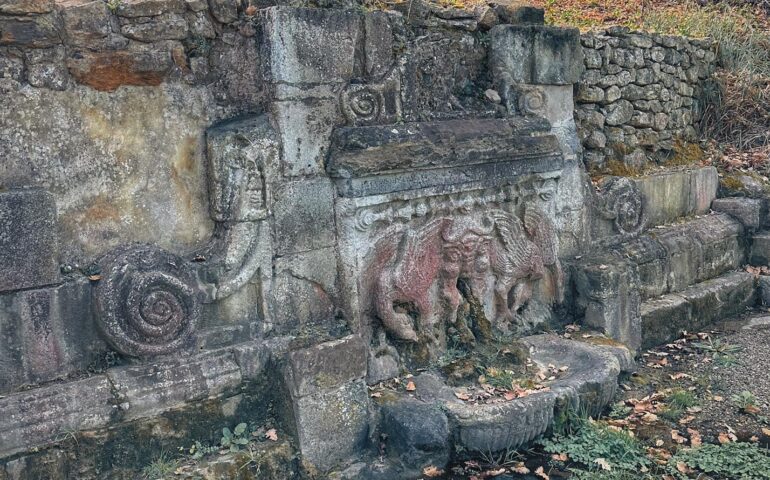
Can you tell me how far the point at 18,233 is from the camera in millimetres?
3713

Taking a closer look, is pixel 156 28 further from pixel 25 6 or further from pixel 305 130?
pixel 305 130

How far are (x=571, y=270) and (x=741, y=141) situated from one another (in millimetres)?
3562

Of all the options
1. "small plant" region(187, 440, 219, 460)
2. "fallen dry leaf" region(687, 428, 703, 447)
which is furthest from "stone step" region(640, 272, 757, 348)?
"small plant" region(187, 440, 219, 460)

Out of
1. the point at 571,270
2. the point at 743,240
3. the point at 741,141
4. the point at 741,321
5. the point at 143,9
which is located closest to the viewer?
the point at 143,9

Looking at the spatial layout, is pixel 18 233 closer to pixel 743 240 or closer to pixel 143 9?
pixel 143 9

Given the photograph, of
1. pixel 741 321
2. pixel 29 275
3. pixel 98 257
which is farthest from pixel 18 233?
pixel 741 321

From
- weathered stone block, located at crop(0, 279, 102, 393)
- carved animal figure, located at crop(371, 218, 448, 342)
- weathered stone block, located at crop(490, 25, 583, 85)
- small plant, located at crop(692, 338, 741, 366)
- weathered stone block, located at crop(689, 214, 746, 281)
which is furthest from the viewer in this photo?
weathered stone block, located at crop(689, 214, 746, 281)

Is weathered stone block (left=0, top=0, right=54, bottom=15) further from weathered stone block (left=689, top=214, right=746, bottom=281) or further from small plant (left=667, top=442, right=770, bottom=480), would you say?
weathered stone block (left=689, top=214, right=746, bottom=281)

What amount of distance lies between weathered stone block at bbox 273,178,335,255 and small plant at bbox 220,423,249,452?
1017mm

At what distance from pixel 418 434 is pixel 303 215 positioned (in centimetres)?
143

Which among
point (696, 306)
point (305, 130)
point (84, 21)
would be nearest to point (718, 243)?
point (696, 306)

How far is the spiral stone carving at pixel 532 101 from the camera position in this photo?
5.89 metres

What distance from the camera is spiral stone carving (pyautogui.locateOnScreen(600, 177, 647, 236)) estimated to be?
6621mm

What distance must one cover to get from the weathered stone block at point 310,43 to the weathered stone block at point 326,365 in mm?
1536
